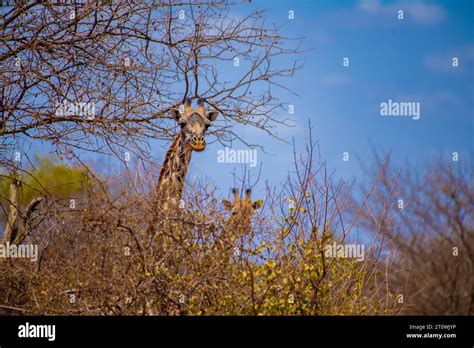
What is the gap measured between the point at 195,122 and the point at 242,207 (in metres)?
2.49

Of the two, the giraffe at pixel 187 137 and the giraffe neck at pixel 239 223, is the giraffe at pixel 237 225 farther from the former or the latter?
the giraffe at pixel 187 137

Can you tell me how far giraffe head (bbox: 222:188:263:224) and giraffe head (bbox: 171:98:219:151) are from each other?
6.34 ft

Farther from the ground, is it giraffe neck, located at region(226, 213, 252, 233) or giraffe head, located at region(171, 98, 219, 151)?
giraffe head, located at region(171, 98, 219, 151)

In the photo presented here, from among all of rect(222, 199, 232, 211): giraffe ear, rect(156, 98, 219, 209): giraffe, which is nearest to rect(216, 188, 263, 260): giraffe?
rect(222, 199, 232, 211): giraffe ear

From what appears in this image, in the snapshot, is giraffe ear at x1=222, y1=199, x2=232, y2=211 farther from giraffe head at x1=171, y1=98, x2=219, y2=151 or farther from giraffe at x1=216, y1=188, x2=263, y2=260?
giraffe head at x1=171, y1=98, x2=219, y2=151

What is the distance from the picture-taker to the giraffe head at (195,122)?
37.8 feet

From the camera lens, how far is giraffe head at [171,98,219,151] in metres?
11.5

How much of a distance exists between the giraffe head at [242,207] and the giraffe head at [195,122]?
6.34ft
